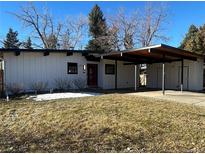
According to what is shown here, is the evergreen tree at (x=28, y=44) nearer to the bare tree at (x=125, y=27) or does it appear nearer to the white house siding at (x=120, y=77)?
the bare tree at (x=125, y=27)

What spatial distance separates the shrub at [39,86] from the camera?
15.8 meters

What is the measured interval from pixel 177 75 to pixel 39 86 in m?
10.4

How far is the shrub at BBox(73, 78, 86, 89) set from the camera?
17781mm

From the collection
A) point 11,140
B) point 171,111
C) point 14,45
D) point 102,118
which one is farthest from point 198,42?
point 14,45

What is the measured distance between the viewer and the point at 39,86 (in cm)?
1602

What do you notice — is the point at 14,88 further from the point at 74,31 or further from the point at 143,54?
the point at 74,31

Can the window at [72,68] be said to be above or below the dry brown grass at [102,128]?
above

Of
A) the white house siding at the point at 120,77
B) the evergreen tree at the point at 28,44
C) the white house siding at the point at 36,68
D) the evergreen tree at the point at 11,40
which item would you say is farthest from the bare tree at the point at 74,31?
the white house siding at the point at 36,68

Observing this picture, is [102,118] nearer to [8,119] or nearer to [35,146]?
[35,146]

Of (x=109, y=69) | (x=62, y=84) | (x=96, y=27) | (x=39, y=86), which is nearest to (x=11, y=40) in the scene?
(x=96, y=27)

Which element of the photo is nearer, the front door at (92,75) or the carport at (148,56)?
the carport at (148,56)

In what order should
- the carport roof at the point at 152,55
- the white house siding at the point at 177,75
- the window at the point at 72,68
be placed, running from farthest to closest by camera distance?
the white house siding at the point at 177,75
the window at the point at 72,68
the carport roof at the point at 152,55

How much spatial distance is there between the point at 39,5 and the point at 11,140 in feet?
110

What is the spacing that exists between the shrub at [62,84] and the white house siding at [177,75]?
25.6 feet
